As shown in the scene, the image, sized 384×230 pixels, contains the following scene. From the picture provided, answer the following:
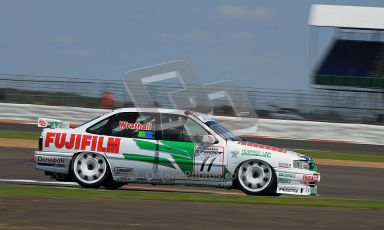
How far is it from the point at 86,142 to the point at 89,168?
0.41 metres

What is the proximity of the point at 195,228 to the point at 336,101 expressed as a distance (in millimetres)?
21362

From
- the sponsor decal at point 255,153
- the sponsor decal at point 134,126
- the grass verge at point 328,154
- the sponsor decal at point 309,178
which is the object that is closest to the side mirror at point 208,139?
the sponsor decal at point 255,153

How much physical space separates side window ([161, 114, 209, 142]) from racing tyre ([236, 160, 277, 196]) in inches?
33.4

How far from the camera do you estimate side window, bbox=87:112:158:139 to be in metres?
11.4

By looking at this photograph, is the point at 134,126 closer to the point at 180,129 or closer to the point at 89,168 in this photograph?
the point at 180,129

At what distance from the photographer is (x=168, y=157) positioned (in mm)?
11227

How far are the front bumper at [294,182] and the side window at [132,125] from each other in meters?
2.08

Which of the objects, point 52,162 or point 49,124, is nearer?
point 52,162

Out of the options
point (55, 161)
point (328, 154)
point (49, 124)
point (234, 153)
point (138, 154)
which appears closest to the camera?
point (234, 153)

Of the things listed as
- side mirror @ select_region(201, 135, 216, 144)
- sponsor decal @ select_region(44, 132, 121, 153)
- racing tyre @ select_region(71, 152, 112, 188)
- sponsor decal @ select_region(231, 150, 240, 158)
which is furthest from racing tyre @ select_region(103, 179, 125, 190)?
sponsor decal @ select_region(231, 150, 240, 158)

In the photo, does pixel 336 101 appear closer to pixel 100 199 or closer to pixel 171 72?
pixel 171 72

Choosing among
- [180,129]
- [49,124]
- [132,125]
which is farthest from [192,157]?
[49,124]

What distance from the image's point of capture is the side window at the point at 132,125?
11.4 meters

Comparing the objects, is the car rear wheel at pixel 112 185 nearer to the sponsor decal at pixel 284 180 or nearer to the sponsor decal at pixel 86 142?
the sponsor decal at pixel 86 142
